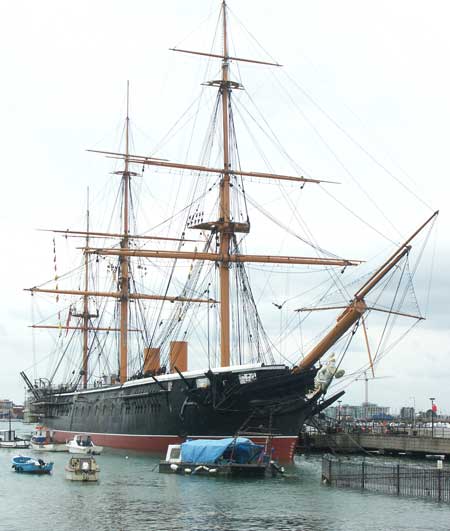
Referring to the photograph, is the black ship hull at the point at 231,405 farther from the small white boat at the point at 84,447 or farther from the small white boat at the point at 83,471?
the small white boat at the point at 83,471

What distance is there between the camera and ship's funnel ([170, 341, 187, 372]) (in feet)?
227

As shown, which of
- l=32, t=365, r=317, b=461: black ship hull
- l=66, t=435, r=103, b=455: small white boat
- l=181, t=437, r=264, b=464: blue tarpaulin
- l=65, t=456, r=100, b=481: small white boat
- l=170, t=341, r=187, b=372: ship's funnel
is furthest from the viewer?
l=170, t=341, r=187, b=372: ship's funnel

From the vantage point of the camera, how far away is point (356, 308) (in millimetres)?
52531

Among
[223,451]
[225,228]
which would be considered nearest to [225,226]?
[225,228]

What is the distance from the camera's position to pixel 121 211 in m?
86.6

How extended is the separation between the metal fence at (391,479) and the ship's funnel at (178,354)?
23.0m

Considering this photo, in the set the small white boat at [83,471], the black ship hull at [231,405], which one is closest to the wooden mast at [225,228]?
the black ship hull at [231,405]

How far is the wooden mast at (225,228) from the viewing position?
63219 millimetres

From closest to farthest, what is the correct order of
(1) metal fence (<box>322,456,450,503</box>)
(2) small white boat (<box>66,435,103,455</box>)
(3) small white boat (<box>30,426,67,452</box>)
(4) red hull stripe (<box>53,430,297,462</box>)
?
(1) metal fence (<box>322,456,450,503</box>) < (4) red hull stripe (<box>53,430,297,462</box>) < (2) small white boat (<box>66,435,103,455</box>) < (3) small white boat (<box>30,426,67,452</box>)

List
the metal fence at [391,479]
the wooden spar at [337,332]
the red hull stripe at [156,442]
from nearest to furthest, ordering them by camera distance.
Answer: the metal fence at [391,479], the wooden spar at [337,332], the red hull stripe at [156,442]

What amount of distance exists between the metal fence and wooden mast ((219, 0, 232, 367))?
16.8 meters

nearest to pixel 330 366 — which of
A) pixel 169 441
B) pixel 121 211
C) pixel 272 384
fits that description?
pixel 272 384

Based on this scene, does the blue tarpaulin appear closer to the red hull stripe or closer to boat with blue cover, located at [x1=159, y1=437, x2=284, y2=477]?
boat with blue cover, located at [x1=159, y1=437, x2=284, y2=477]

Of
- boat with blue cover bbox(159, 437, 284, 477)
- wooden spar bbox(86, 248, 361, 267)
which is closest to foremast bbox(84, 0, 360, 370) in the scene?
wooden spar bbox(86, 248, 361, 267)
